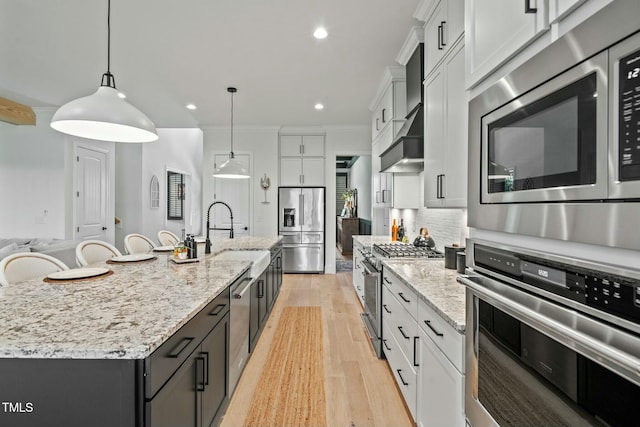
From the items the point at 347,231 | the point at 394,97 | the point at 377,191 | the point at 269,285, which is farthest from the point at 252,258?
the point at 347,231

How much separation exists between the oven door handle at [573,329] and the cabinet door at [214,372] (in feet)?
4.10

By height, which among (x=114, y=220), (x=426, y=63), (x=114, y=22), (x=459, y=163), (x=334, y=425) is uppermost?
(x=114, y=22)

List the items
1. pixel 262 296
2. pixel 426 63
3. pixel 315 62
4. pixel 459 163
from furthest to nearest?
pixel 315 62 < pixel 262 296 < pixel 426 63 < pixel 459 163

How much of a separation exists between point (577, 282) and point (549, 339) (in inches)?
6.3

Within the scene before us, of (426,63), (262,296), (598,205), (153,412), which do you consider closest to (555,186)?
(598,205)

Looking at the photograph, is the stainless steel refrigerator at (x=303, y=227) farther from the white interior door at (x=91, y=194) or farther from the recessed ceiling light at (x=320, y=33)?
the recessed ceiling light at (x=320, y=33)

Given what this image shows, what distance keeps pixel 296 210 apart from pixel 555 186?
5.59 meters

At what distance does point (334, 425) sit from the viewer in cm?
191

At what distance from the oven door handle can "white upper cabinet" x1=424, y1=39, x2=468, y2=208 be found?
1158 millimetres

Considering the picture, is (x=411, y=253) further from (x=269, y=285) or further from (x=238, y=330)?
(x=269, y=285)

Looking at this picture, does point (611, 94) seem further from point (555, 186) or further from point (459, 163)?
point (459, 163)

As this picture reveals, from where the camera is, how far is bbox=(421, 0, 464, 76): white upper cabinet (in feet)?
6.50

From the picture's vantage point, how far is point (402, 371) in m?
2.04

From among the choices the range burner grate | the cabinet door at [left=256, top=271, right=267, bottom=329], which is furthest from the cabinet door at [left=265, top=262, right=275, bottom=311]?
the range burner grate
